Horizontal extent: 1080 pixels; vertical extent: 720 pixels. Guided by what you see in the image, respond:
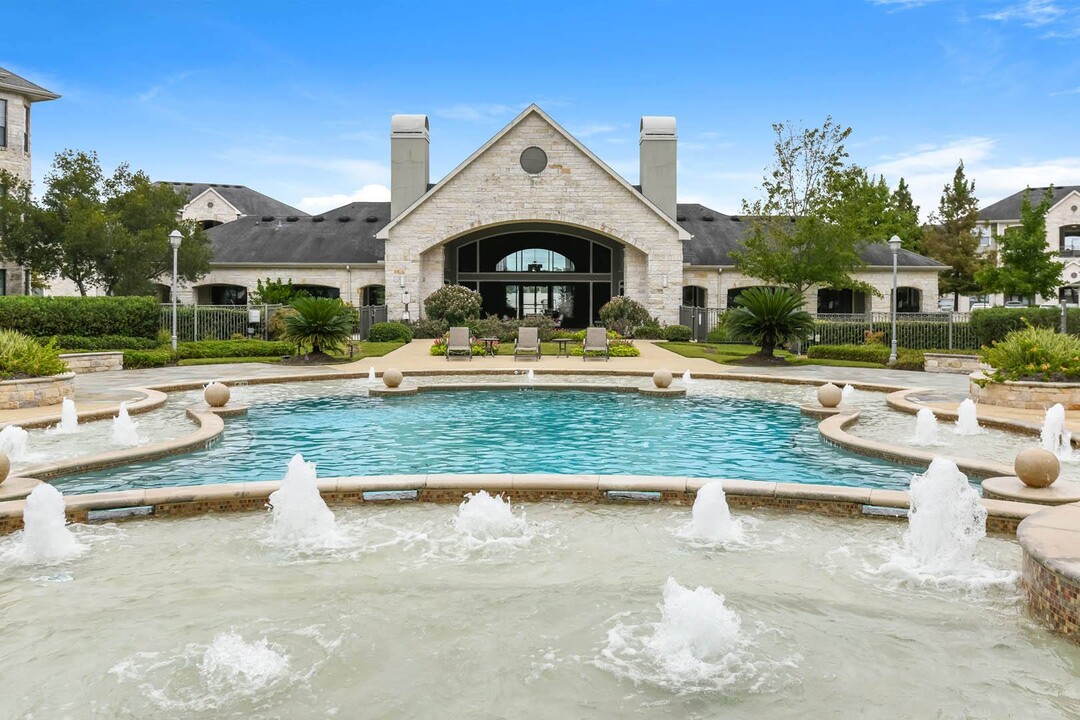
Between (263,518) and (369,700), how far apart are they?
3.89 metres

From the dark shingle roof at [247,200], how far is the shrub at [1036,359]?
5103 cm

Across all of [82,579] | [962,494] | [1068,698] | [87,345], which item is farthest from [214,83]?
[1068,698]

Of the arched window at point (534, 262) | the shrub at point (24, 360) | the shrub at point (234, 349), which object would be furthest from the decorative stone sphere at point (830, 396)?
the arched window at point (534, 262)

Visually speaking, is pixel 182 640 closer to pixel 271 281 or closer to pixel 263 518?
pixel 263 518

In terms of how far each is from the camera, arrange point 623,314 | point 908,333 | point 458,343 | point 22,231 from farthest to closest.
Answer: point 623,314 → point 22,231 → point 908,333 → point 458,343

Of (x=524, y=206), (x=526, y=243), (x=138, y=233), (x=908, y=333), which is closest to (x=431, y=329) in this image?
(x=524, y=206)

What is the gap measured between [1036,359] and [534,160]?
26024mm

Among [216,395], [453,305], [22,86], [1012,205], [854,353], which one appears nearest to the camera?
[216,395]

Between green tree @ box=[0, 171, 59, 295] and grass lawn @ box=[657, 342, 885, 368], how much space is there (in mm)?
23744

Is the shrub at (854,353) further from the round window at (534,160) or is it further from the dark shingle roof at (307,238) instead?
the dark shingle roof at (307,238)

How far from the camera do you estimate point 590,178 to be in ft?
123

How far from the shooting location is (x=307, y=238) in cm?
4188

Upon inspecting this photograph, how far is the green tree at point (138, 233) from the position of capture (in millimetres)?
31578

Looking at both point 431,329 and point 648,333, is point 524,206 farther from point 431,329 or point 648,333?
point 648,333
